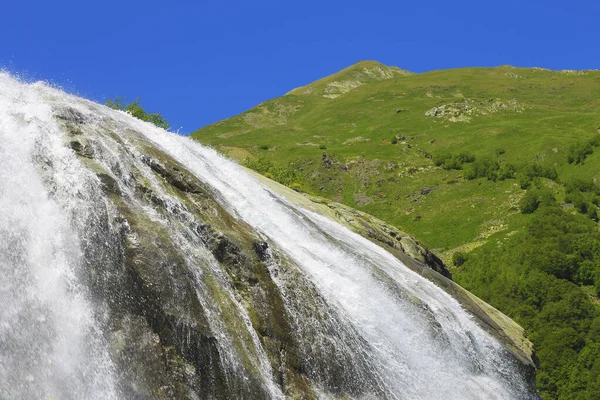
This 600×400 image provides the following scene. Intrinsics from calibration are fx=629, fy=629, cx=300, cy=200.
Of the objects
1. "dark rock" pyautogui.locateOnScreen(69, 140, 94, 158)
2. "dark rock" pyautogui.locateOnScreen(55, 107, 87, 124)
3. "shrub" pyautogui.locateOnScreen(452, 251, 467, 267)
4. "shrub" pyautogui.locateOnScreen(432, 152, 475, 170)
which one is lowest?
"shrub" pyautogui.locateOnScreen(452, 251, 467, 267)

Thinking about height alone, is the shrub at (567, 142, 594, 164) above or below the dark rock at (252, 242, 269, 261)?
above

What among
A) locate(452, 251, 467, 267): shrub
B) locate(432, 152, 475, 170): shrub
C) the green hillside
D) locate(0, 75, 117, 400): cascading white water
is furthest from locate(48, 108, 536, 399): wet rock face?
locate(432, 152, 475, 170): shrub

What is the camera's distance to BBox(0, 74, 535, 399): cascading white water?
63.9 feet

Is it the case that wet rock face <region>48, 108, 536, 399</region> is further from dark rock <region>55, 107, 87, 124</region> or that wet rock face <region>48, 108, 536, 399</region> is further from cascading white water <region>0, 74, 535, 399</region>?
cascading white water <region>0, 74, 535, 399</region>

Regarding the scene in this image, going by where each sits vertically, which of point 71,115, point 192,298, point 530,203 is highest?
point 71,115

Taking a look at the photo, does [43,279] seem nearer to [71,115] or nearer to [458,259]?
[71,115]

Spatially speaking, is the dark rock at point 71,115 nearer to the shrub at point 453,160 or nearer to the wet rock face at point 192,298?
the wet rock face at point 192,298

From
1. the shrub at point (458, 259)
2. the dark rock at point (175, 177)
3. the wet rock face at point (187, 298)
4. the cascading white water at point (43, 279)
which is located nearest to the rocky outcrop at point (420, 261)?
the dark rock at point (175, 177)

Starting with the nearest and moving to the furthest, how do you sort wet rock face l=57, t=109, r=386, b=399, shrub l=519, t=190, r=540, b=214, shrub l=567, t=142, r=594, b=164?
wet rock face l=57, t=109, r=386, b=399
shrub l=519, t=190, r=540, b=214
shrub l=567, t=142, r=594, b=164

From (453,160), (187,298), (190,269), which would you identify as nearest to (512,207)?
(453,160)

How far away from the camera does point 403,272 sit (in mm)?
39344

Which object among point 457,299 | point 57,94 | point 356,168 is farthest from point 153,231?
point 356,168

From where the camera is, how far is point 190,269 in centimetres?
A: 2339

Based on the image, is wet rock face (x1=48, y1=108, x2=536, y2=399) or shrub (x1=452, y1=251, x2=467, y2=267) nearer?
wet rock face (x1=48, y1=108, x2=536, y2=399)
